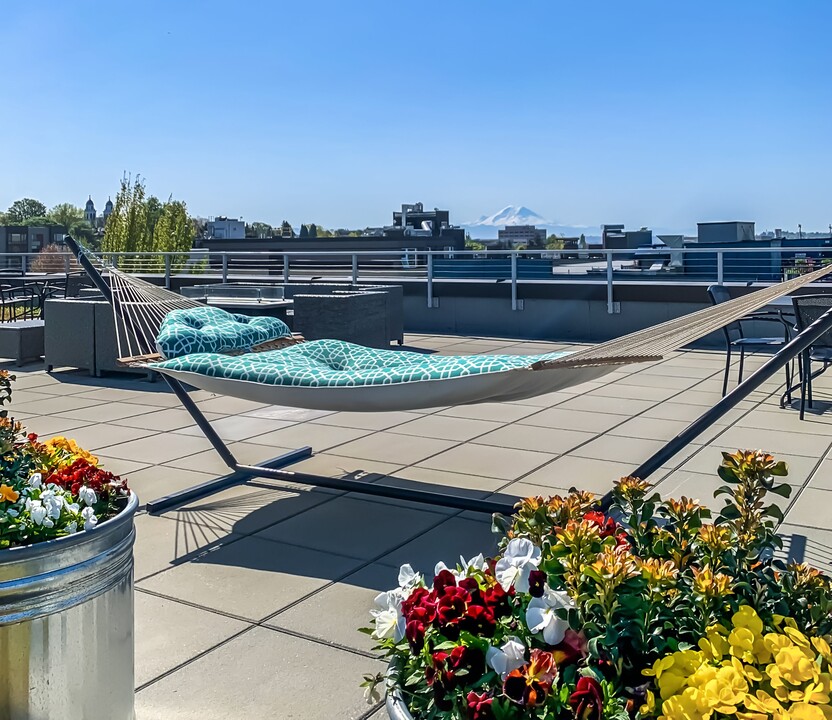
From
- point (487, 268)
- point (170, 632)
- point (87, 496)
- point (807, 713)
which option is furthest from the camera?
point (487, 268)

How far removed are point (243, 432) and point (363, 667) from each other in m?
2.88

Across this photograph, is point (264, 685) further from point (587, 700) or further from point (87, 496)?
point (587, 700)

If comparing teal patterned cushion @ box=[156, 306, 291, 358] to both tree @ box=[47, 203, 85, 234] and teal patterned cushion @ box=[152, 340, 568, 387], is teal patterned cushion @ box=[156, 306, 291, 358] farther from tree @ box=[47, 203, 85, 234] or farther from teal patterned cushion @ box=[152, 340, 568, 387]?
tree @ box=[47, 203, 85, 234]

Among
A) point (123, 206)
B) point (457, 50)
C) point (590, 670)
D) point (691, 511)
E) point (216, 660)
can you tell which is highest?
point (457, 50)

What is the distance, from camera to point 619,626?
1162 millimetres

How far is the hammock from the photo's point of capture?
2.72 metres

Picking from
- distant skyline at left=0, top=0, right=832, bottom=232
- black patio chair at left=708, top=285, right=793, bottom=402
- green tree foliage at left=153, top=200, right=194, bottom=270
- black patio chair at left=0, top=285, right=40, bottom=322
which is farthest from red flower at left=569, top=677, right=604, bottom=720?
green tree foliage at left=153, top=200, right=194, bottom=270

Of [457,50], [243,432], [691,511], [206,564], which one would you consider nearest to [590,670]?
[691,511]

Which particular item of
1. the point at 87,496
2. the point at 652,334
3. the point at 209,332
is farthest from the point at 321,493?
the point at 87,496

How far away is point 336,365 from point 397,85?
14.8 m

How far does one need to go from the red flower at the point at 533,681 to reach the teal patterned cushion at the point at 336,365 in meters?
1.67

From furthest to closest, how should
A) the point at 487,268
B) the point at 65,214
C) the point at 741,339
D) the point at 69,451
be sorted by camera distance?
the point at 65,214
the point at 487,268
the point at 741,339
the point at 69,451

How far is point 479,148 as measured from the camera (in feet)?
98.8

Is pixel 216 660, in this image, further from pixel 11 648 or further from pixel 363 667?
pixel 11 648
